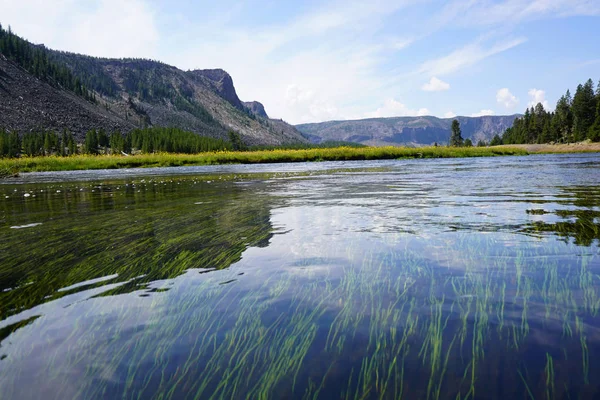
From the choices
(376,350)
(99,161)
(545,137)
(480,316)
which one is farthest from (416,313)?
(545,137)

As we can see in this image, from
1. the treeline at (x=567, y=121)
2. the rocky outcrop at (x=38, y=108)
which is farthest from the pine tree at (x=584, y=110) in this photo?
the rocky outcrop at (x=38, y=108)

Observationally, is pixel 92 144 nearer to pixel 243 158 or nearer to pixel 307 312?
pixel 243 158

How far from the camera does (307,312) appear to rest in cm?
415

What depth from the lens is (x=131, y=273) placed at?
5.82 m

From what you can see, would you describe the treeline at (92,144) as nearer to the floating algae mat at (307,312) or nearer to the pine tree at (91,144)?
the pine tree at (91,144)

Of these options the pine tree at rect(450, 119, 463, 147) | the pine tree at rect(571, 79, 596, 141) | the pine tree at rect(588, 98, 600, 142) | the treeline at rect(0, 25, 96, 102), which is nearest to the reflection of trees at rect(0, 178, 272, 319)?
the pine tree at rect(588, 98, 600, 142)

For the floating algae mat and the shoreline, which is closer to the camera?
the floating algae mat

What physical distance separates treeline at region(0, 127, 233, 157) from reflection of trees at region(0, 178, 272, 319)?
4448 inches

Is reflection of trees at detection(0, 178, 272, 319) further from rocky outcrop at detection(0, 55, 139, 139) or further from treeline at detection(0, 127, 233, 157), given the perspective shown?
rocky outcrop at detection(0, 55, 139, 139)

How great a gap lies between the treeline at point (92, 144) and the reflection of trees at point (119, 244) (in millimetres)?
112977

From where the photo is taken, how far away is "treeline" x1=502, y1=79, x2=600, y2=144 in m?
111

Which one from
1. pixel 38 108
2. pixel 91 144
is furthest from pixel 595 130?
pixel 38 108

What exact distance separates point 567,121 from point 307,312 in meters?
146

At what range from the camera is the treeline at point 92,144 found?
109m
